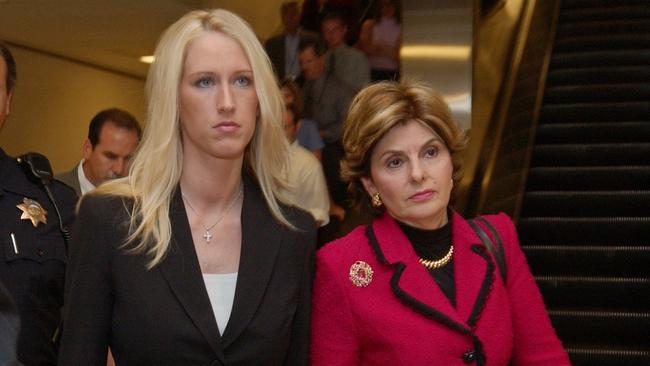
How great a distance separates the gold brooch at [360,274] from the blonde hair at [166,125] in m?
0.41

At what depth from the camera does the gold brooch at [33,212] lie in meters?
3.04

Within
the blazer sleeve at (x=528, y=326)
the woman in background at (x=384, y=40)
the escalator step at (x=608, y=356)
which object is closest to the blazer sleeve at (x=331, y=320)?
the blazer sleeve at (x=528, y=326)

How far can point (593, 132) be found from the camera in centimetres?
766

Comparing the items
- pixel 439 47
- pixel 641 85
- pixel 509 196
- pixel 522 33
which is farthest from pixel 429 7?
pixel 509 196

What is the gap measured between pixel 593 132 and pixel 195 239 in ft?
18.9

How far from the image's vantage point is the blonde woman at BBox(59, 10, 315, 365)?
2324 mm

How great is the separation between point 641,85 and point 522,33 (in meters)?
1.65

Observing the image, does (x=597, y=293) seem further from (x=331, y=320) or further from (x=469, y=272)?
(x=331, y=320)

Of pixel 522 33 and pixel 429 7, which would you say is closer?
pixel 429 7

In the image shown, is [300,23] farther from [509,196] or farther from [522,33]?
[509,196]

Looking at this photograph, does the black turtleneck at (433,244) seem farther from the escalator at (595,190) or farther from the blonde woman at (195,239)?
the escalator at (595,190)

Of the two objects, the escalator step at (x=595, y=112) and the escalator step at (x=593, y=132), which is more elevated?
the escalator step at (x=595, y=112)

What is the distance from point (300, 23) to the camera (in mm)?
9930

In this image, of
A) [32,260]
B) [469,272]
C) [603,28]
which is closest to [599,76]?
[603,28]
